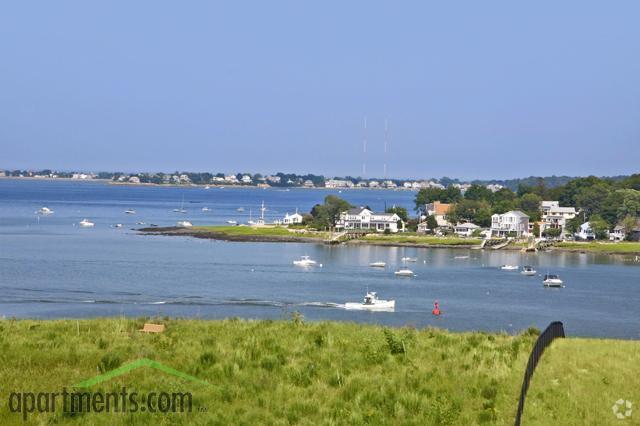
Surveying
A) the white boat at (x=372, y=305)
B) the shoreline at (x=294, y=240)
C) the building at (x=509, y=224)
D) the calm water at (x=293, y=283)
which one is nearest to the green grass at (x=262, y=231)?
the shoreline at (x=294, y=240)

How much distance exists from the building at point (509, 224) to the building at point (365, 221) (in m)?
11.3

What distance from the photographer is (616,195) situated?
118m

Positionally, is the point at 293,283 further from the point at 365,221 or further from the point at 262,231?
A: the point at 365,221

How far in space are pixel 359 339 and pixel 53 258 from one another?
2491 inches

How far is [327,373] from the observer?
11.5 metres

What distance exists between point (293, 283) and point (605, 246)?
49169mm

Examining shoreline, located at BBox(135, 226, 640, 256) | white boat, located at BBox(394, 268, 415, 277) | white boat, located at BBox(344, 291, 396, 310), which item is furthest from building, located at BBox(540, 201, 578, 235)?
white boat, located at BBox(344, 291, 396, 310)

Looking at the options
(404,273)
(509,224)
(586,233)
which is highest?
(509,224)

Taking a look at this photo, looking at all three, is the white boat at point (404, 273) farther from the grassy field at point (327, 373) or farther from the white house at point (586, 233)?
the grassy field at point (327, 373)

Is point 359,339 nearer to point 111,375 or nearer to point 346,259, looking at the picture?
point 111,375

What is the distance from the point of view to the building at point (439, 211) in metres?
120

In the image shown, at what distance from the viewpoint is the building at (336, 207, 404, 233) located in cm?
11412

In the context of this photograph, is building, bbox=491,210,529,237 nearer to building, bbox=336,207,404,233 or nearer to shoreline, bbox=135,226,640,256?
shoreline, bbox=135,226,640,256

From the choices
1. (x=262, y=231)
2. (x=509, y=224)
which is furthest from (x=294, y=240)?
(x=509, y=224)
